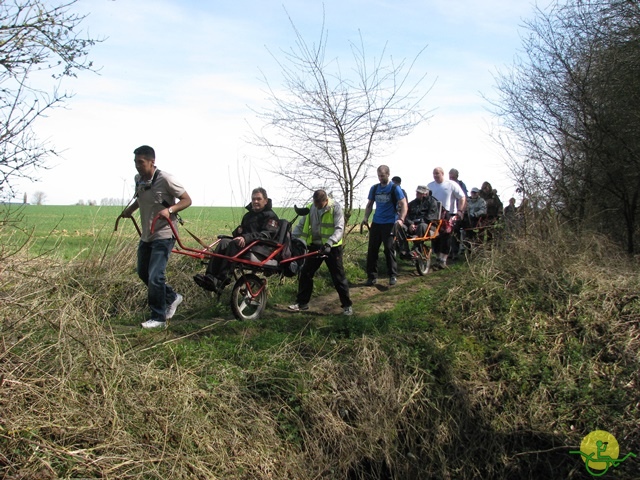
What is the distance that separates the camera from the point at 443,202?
11.8 m

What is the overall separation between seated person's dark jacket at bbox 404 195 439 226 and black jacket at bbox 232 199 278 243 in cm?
404

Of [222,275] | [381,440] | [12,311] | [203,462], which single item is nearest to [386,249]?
[222,275]

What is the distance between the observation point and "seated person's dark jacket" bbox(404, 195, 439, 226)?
37.1 ft

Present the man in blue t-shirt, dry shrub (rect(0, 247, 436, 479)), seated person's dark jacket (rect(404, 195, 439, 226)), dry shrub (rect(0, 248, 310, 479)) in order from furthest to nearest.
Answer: seated person's dark jacket (rect(404, 195, 439, 226)) → the man in blue t-shirt → dry shrub (rect(0, 247, 436, 479)) → dry shrub (rect(0, 248, 310, 479))

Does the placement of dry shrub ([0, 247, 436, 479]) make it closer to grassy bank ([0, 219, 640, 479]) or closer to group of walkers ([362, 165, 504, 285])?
grassy bank ([0, 219, 640, 479])

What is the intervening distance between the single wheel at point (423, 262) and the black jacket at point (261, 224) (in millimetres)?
3940

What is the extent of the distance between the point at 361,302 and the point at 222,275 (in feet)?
9.06

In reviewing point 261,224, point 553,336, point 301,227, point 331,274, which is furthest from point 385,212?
point 553,336

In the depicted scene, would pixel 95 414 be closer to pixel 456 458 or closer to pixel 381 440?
pixel 381 440

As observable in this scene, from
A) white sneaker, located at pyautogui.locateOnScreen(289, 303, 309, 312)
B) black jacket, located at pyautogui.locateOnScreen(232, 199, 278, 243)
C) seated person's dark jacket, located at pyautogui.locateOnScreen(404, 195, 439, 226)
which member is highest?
seated person's dark jacket, located at pyautogui.locateOnScreen(404, 195, 439, 226)

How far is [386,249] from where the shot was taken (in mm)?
10078

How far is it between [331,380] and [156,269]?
2461 mm

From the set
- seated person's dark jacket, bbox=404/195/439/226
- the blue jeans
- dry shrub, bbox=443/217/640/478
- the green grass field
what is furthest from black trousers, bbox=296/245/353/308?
seated person's dark jacket, bbox=404/195/439/226

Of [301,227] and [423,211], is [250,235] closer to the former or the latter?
[301,227]
